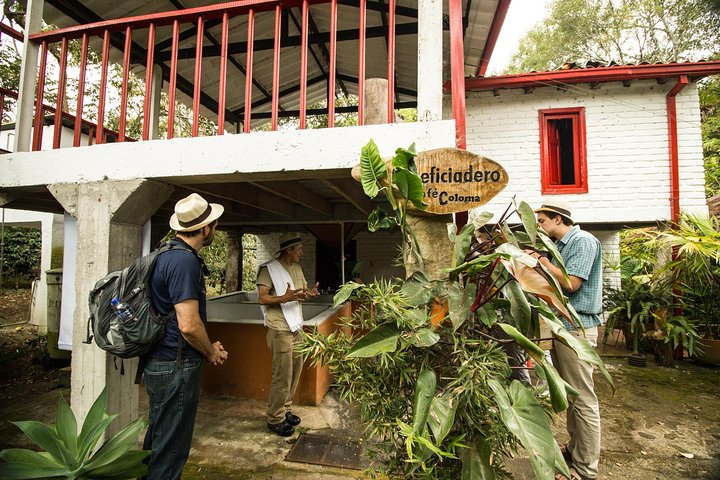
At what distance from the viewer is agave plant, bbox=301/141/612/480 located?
1387 millimetres

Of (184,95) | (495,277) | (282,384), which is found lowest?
(282,384)

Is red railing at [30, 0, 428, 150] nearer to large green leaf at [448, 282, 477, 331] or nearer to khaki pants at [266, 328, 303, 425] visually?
large green leaf at [448, 282, 477, 331]

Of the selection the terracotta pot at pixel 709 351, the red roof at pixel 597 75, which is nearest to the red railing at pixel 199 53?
the red roof at pixel 597 75

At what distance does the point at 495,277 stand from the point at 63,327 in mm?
3637

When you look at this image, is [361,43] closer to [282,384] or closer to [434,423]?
[434,423]

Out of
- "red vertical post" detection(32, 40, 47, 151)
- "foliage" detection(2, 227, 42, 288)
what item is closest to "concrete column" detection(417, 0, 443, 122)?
"red vertical post" detection(32, 40, 47, 151)

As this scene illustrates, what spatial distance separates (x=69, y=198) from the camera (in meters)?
2.97

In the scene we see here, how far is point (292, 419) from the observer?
3.58m

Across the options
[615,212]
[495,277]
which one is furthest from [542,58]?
[495,277]

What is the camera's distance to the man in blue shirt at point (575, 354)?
8.27ft

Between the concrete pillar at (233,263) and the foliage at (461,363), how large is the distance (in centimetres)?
674

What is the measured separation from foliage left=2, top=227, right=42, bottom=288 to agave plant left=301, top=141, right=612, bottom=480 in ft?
52.6

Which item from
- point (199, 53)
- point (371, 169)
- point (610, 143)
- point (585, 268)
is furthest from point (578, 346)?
point (610, 143)

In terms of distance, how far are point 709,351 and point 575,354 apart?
15.7 feet
